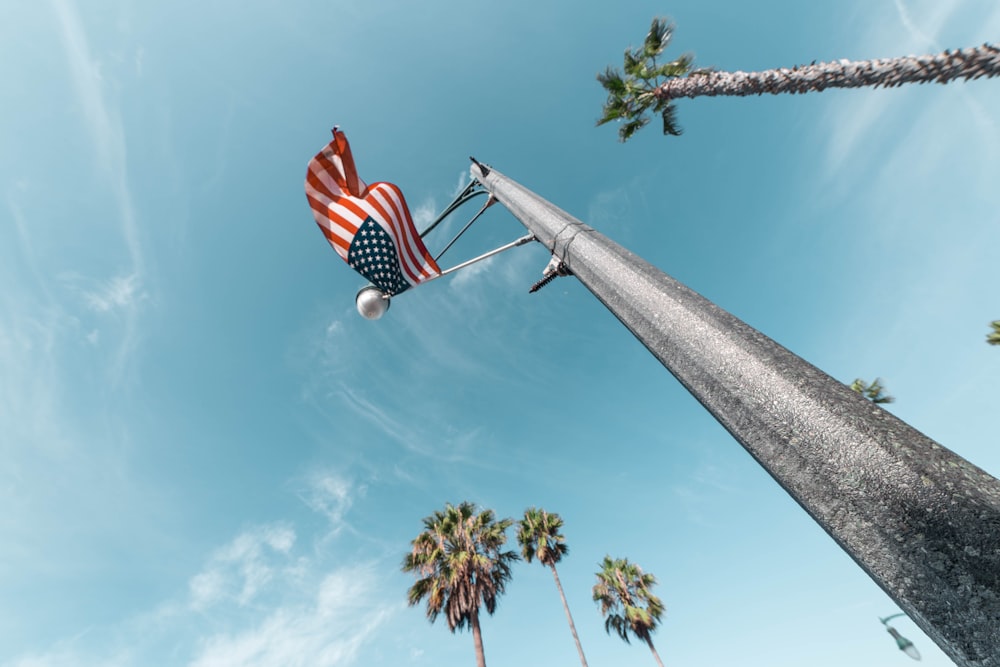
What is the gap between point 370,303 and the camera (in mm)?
4875

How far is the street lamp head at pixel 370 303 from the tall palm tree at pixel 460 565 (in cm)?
1668

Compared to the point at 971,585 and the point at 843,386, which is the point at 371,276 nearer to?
the point at 843,386

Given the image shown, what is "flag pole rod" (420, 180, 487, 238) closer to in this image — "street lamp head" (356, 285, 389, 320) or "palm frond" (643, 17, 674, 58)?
"street lamp head" (356, 285, 389, 320)

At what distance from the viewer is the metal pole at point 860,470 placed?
4.08 feet

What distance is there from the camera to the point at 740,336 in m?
2.01

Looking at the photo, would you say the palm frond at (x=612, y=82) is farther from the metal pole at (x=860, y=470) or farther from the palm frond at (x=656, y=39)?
the metal pole at (x=860, y=470)

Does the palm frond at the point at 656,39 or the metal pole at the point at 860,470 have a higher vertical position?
the palm frond at the point at 656,39

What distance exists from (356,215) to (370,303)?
3.81 feet

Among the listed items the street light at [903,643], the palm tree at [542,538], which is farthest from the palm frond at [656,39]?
the palm tree at [542,538]

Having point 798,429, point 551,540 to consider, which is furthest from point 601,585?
point 798,429

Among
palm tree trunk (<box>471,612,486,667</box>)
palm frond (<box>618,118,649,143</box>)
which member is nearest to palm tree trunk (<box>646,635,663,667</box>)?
palm tree trunk (<box>471,612,486,667</box>)

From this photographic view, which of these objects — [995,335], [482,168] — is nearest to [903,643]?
[995,335]

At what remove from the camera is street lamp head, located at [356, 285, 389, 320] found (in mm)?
4840

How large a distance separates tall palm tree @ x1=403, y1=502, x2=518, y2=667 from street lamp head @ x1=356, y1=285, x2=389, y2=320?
16679 mm
